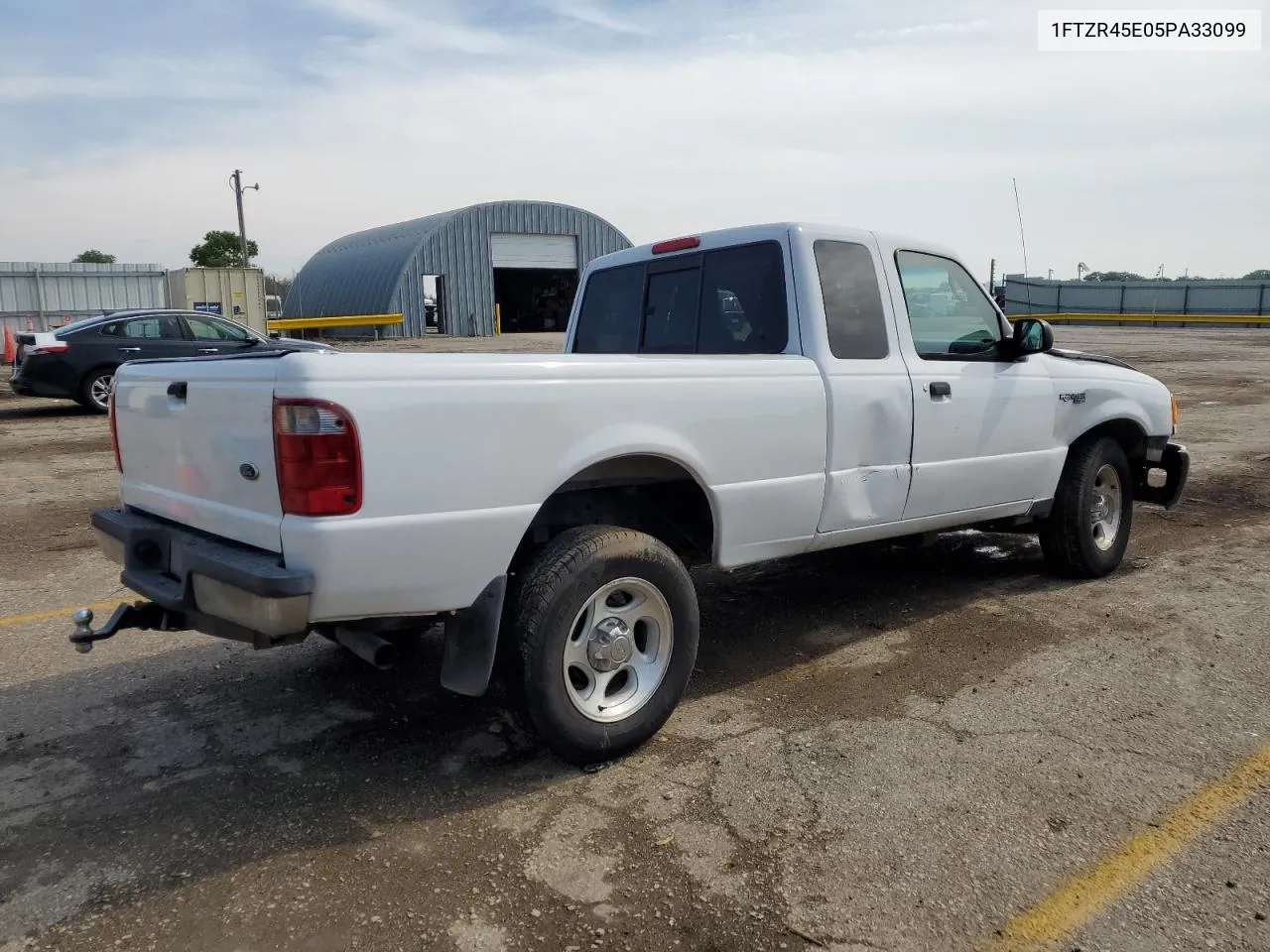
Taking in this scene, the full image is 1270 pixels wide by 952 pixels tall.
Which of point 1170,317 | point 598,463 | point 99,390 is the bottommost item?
point 99,390

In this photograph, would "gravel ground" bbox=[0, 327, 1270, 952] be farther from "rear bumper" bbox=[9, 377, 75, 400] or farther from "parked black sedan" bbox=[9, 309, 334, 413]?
"rear bumper" bbox=[9, 377, 75, 400]

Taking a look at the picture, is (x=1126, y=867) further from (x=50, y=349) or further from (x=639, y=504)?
(x=50, y=349)

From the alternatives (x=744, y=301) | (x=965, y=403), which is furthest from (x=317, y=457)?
(x=965, y=403)

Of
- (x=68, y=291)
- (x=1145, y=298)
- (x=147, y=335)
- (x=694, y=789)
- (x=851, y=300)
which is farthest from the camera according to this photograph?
(x=1145, y=298)

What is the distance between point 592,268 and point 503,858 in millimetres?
3473

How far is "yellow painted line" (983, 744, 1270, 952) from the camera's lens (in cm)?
264

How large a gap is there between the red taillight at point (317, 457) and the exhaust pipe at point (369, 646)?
1.57ft

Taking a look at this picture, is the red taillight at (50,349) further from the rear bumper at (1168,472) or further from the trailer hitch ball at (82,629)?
the rear bumper at (1168,472)

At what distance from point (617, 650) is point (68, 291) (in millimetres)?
32340

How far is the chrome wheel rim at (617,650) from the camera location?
3.56 meters

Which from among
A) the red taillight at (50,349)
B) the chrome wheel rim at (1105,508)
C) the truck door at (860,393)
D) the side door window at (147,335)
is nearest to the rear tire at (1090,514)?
the chrome wheel rim at (1105,508)

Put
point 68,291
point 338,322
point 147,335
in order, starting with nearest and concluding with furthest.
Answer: point 147,335, point 68,291, point 338,322

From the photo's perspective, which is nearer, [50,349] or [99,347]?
[50,349]

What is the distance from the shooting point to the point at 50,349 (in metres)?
14.1
